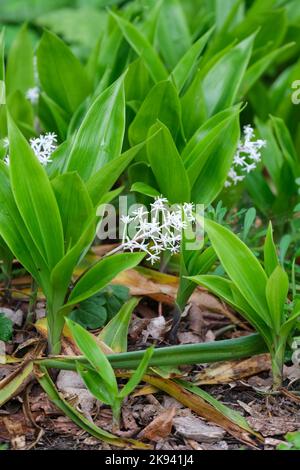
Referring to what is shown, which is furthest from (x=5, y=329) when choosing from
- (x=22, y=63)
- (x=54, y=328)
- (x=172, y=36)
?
(x=172, y=36)

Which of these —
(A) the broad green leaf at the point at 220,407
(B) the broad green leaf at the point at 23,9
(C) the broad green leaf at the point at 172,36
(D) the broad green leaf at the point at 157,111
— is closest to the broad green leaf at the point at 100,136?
(D) the broad green leaf at the point at 157,111

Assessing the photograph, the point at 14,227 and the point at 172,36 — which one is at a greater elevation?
the point at 172,36

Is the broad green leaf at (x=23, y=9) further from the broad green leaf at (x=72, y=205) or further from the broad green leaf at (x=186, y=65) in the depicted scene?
the broad green leaf at (x=72, y=205)

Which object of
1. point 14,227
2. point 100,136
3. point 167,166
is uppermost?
point 100,136

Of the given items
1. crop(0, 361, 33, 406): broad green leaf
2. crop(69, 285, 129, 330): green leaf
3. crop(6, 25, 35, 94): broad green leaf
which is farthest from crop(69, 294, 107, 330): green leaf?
crop(6, 25, 35, 94): broad green leaf

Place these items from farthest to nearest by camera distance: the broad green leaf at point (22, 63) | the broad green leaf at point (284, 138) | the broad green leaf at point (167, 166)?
the broad green leaf at point (22, 63) → the broad green leaf at point (284, 138) → the broad green leaf at point (167, 166)

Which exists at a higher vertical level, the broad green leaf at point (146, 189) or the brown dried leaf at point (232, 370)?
the broad green leaf at point (146, 189)

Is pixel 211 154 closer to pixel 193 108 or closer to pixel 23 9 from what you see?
pixel 193 108
